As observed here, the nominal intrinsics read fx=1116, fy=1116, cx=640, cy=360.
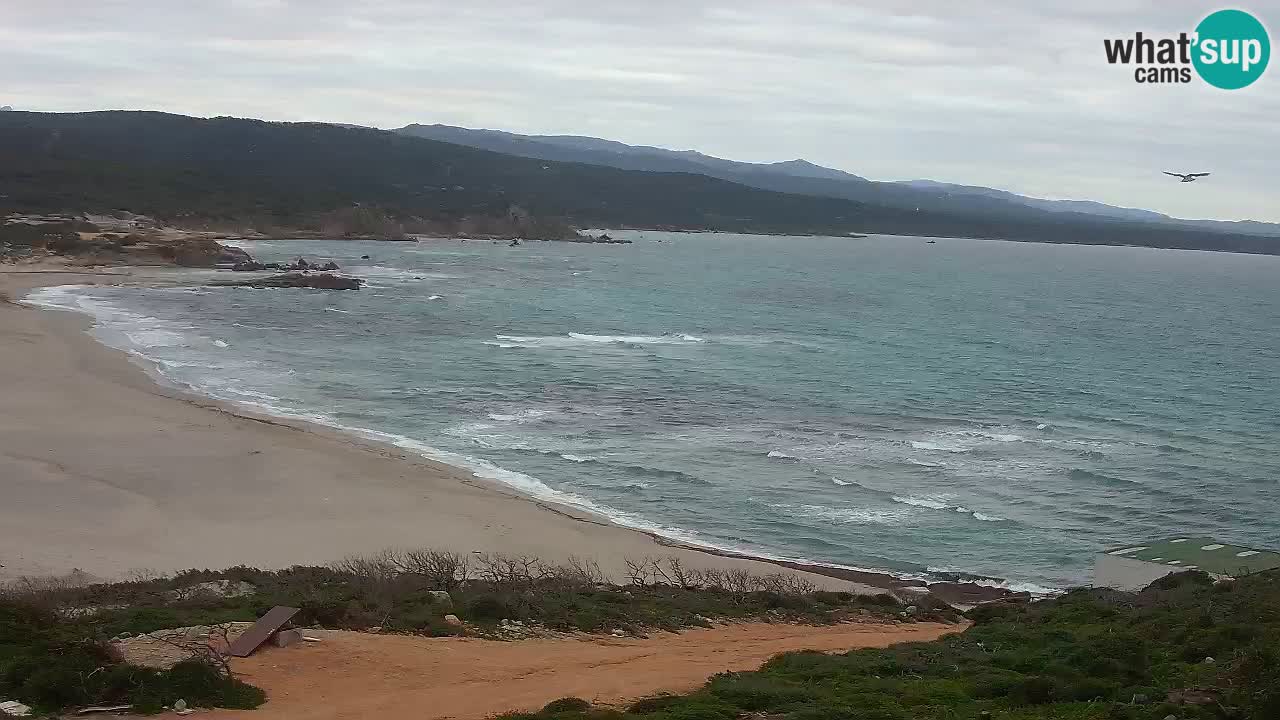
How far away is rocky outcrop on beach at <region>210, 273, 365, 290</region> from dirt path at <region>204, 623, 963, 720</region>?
6232 centimetres

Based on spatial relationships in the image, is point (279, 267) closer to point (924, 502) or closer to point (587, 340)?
point (587, 340)

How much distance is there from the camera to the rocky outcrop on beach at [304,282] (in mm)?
72162

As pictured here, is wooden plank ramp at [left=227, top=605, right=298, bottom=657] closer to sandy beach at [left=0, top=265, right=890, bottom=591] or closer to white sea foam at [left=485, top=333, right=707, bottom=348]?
sandy beach at [left=0, top=265, right=890, bottom=591]

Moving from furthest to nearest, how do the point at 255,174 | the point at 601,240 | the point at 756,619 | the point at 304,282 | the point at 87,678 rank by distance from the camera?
1. the point at 601,240
2. the point at 255,174
3. the point at 304,282
4. the point at 756,619
5. the point at 87,678

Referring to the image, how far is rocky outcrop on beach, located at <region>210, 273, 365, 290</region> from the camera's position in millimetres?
72162

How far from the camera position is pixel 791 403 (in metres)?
40.4

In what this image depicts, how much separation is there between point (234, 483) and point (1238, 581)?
2021 cm

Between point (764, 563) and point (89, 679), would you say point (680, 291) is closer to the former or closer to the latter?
point (764, 563)

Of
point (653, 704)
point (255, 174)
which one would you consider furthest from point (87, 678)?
point (255, 174)

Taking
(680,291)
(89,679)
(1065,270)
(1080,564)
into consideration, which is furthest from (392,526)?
(1065,270)

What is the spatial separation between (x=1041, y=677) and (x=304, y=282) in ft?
224

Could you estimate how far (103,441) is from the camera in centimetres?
2808

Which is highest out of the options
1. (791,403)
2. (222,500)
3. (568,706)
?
(568,706)

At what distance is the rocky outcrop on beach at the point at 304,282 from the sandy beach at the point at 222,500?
39034mm
